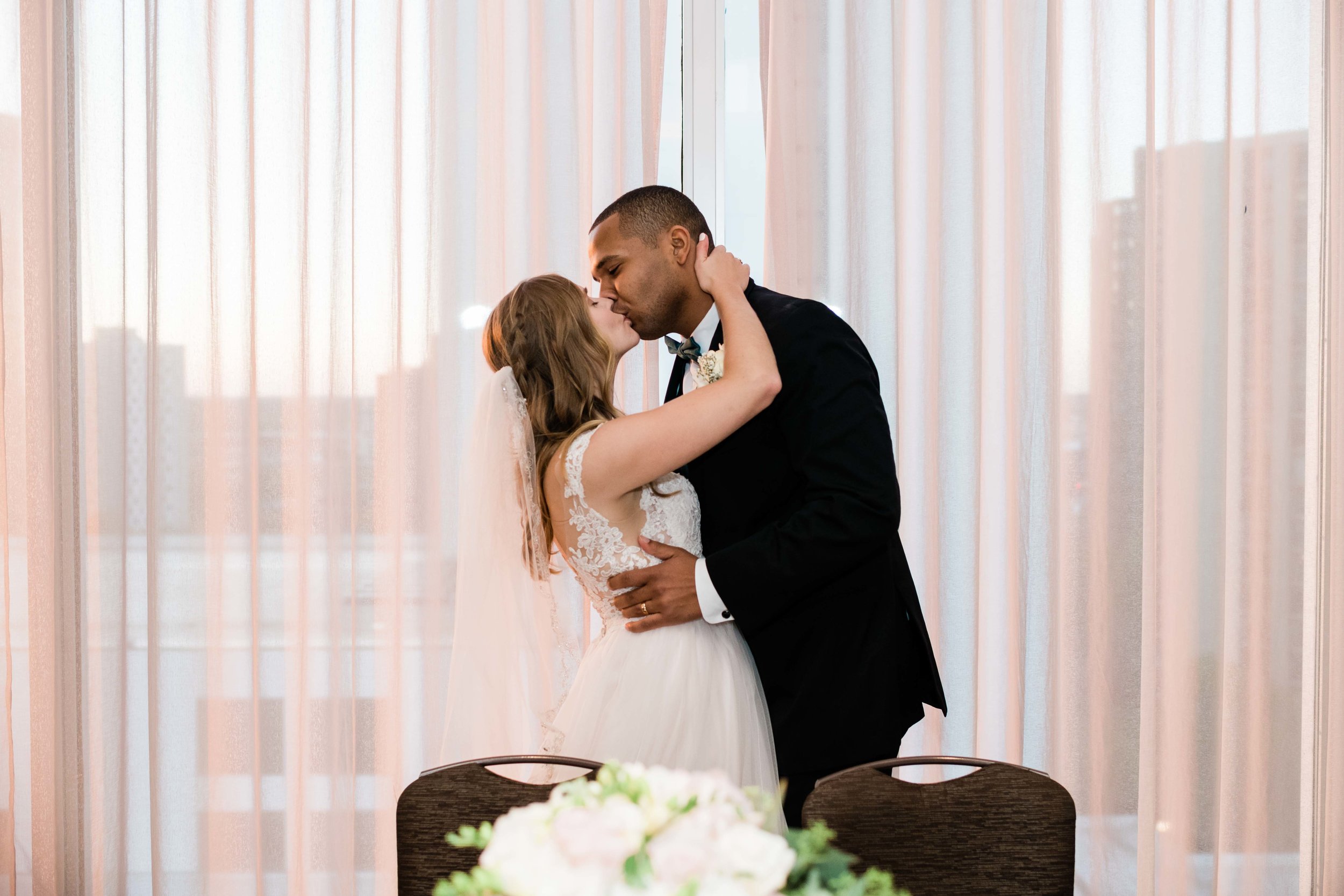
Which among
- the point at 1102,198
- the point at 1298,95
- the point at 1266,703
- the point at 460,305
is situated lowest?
the point at 1266,703

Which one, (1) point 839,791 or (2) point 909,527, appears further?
(2) point 909,527

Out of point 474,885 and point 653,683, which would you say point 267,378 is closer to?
point 653,683

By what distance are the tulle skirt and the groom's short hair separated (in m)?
0.79

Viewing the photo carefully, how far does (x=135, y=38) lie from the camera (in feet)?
8.79

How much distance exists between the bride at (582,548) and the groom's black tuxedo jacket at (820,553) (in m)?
0.08

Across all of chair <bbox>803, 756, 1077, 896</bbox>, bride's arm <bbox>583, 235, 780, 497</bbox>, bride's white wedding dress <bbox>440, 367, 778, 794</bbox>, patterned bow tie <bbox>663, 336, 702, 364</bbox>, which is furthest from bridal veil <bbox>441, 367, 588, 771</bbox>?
chair <bbox>803, 756, 1077, 896</bbox>

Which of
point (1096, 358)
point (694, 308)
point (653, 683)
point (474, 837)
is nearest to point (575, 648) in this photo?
point (653, 683)

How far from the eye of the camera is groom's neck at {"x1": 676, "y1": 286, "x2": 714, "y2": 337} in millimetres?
A: 2074

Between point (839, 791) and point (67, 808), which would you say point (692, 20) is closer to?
point (839, 791)

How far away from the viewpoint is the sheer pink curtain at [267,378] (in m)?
2.67

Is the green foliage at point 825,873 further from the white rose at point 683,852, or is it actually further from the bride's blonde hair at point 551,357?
the bride's blonde hair at point 551,357

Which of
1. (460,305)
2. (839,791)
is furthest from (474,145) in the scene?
(839,791)

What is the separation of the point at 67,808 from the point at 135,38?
2.07 metres

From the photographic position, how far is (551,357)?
1.83m
